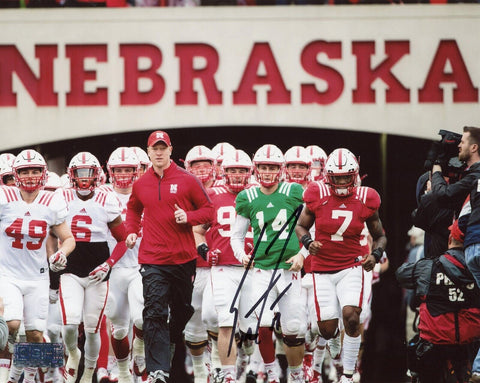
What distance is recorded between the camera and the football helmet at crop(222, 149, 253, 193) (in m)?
11.4

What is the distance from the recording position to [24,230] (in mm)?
10547

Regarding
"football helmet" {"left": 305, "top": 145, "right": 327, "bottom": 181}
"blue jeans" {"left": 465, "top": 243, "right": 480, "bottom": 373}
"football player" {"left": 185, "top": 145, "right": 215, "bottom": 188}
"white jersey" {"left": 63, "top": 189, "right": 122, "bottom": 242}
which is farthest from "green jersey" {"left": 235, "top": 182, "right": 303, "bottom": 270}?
"football helmet" {"left": 305, "top": 145, "right": 327, "bottom": 181}

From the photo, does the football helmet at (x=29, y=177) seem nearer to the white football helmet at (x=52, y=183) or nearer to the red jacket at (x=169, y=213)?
the red jacket at (x=169, y=213)

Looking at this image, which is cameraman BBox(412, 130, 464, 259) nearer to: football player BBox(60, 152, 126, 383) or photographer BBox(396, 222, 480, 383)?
photographer BBox(396, 222, 480, 383)

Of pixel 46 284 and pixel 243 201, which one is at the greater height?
pixel 243 201

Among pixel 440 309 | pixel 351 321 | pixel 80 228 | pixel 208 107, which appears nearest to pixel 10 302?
pixel 80 228

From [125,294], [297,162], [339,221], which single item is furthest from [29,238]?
[297,162]

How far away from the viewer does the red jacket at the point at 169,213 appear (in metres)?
9.77

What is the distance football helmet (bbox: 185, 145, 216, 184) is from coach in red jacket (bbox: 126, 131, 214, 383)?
7.65 ft

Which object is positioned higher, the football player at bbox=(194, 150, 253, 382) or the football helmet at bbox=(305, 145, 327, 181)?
the football helmet at bbox=(305, 145, 327, 181)

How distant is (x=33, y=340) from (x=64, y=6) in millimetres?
8094

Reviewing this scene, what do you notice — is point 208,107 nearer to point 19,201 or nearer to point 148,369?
point 19,201

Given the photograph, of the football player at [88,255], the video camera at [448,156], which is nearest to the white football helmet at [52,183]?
the football player at [88,255]

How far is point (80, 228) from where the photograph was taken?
11.4 meters
